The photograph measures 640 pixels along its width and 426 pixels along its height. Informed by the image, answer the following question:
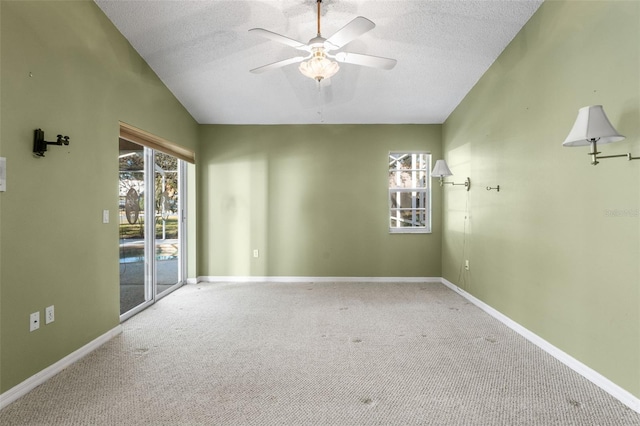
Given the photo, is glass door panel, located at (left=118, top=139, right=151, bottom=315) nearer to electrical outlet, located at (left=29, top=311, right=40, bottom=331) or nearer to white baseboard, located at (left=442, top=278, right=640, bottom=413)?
electrical outlet, located at (left=29, top=311, right=40, bottom=331)

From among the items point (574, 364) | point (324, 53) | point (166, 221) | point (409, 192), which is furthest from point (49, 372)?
point (409, 192)

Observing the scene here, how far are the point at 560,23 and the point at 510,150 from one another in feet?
3.56

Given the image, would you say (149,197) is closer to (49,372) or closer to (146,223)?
(146,223)

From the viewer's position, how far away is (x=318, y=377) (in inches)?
85.6

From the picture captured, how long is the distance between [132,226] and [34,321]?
1535 mm

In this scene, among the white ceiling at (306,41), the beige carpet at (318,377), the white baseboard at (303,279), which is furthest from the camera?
the white baseboard at (303,279)

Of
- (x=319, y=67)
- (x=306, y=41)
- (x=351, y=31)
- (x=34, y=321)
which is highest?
(x=306, y=41)

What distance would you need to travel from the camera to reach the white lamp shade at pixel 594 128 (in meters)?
1.79

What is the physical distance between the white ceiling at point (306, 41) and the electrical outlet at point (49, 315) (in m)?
2.47

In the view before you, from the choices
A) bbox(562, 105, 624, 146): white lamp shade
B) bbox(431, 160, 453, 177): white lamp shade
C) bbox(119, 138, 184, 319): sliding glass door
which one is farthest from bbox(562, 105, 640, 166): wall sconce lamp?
bbox(119, 138, 184, 319): sliding glass door

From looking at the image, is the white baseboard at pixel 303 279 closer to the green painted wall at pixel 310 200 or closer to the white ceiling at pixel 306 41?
the green painted wall at pixel 310 200

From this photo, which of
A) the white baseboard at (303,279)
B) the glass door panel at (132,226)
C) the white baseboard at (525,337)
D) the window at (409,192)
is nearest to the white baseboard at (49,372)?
the white baseboard at (525,337)

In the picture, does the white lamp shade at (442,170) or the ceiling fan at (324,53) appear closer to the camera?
the ceiling fan at (324,53)

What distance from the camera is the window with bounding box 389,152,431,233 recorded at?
5043 millimetres
